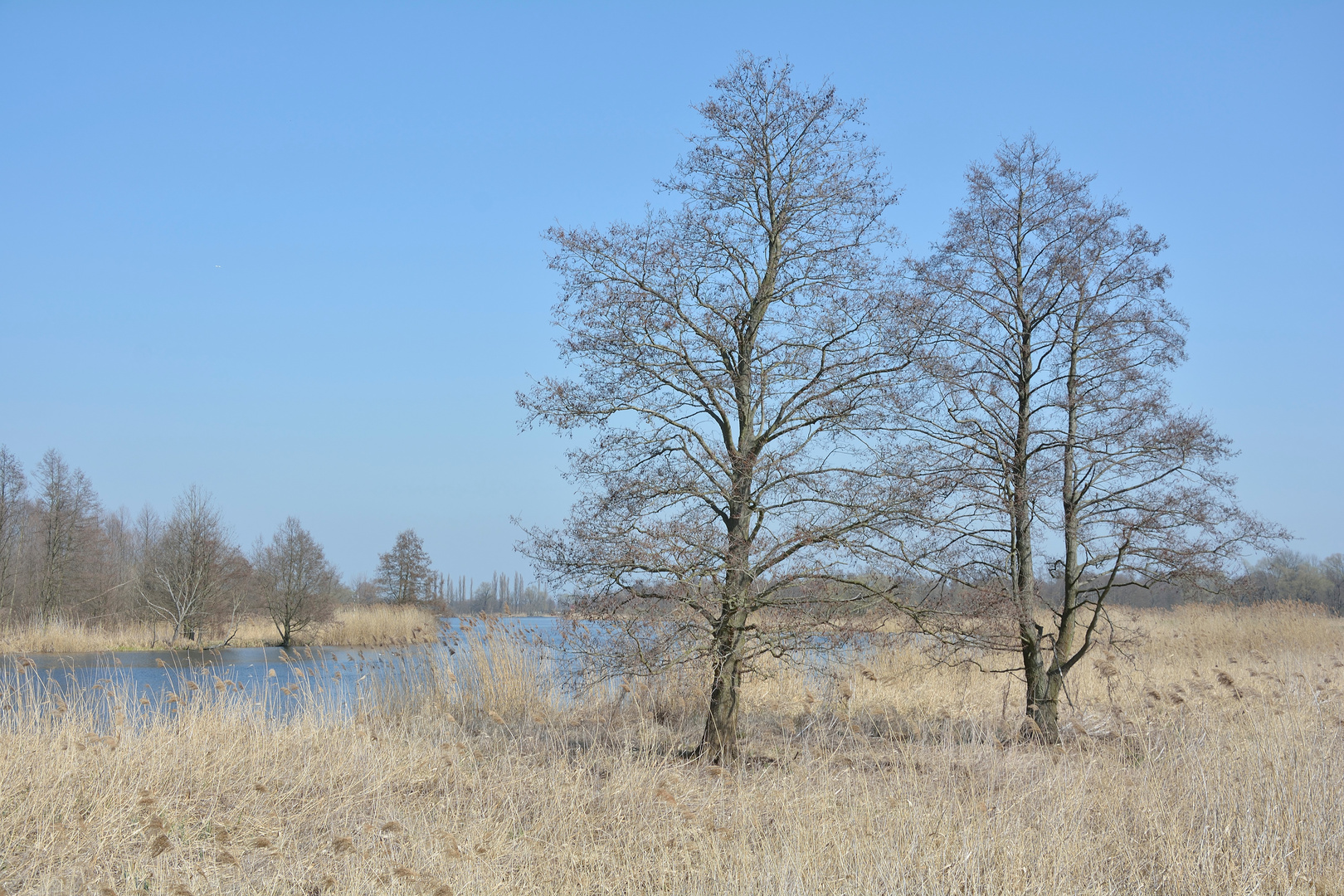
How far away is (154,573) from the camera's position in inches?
1195

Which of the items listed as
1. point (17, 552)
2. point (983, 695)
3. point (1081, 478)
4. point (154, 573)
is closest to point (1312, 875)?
point (1081, 478)

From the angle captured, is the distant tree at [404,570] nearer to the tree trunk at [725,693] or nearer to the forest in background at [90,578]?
the forest in background at [90,578]

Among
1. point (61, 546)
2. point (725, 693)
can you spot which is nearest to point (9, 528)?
point (61, 546)

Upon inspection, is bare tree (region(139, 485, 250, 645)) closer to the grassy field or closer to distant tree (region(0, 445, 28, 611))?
distant tree (region(0, 445, 28, 611))

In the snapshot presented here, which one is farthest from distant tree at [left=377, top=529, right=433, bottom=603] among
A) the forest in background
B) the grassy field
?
the grassy field

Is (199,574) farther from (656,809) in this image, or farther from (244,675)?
(656,809)

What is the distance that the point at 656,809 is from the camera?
627 centimetres

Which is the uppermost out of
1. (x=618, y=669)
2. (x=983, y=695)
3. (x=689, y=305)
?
(x=689, y=305)

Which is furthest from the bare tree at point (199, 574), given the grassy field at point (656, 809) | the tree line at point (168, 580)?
the grassy field at point (656, 809)

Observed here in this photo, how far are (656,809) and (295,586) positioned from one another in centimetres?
2895

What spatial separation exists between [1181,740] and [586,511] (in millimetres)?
5515

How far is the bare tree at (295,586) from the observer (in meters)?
31.1

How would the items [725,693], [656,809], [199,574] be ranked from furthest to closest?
[199,574] → [725,693] → [656,809]

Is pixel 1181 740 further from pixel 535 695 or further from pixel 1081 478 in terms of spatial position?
pixel 535 695
